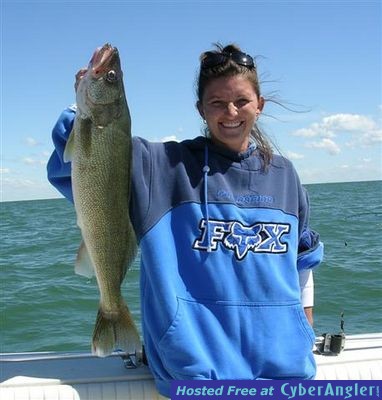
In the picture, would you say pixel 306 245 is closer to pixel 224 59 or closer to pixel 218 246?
pixel 218 246

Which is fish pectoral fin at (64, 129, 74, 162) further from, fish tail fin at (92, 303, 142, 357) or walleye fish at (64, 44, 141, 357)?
fish tail fin at (92, 303, 142, 357)

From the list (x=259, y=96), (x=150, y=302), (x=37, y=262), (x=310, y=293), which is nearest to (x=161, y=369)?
(x=150, y=302)

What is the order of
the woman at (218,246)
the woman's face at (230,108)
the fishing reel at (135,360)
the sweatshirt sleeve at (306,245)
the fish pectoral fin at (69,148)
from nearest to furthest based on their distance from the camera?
the fish pectoral fin at (69,148), the woman at (218,246), the woman's face at (230,108), the sweatshirt sleeve at (306,245), the fishing reel at (135,360)

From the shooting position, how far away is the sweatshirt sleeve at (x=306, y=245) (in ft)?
9.05

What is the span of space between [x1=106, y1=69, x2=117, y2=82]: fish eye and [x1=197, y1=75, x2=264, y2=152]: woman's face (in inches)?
18.2

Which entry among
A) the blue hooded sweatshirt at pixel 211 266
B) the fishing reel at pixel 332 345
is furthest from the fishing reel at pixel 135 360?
the fishing reel at pixel 332 345

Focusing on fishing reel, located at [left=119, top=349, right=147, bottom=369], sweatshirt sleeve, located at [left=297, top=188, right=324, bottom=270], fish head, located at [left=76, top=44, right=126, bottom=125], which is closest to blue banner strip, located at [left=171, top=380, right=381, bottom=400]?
fishing reel, located at [left=119, top=349, right=147, bottom=369]

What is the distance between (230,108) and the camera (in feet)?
8.14

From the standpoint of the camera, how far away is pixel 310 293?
289 centimetres

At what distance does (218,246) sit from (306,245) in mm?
622

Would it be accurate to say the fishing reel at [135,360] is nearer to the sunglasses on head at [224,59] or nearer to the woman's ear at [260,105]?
the woman's ear at [260,105]

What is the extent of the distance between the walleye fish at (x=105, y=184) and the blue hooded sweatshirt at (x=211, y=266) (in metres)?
0.10

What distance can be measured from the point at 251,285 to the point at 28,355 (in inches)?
62.1

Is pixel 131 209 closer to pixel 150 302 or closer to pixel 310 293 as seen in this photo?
pixel 150 302
